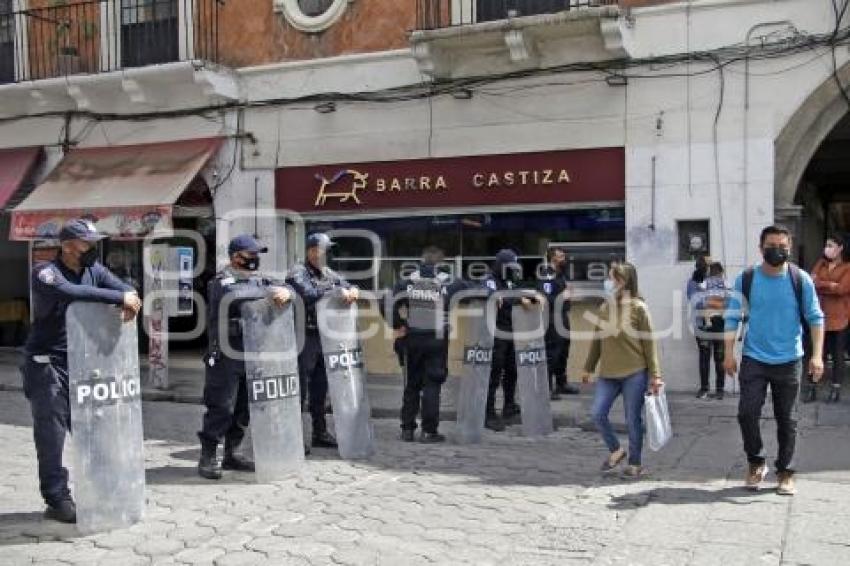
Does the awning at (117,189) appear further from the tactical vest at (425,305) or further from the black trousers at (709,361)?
the black trousers at (709,361)

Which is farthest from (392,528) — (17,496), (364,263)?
(364,263)

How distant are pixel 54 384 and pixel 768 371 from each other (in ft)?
15.6

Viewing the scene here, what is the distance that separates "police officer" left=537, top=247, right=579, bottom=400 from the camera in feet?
36.2

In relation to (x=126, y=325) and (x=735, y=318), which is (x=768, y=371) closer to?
(x=735, y=318)

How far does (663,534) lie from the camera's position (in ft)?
18.0

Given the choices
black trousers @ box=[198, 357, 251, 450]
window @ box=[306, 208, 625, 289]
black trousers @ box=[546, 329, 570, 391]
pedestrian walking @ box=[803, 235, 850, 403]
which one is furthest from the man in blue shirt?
window @ box=[306, 208, 625, 289]

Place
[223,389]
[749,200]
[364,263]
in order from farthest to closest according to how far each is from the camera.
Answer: [364,263], [749,200], [223,389]

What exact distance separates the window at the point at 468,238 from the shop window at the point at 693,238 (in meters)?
0.81

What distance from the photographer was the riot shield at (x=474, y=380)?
8523 mm

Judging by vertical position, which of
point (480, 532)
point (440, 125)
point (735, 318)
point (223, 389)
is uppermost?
point (440, 125)

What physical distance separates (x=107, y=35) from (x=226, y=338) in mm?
9928

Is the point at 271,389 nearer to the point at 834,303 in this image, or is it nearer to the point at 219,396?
the point at 219,396

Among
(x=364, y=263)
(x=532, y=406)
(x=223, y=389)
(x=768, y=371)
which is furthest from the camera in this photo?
(x=364, y=263)

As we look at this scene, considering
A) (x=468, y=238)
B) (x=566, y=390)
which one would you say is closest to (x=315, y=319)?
(x=566, y=390)
